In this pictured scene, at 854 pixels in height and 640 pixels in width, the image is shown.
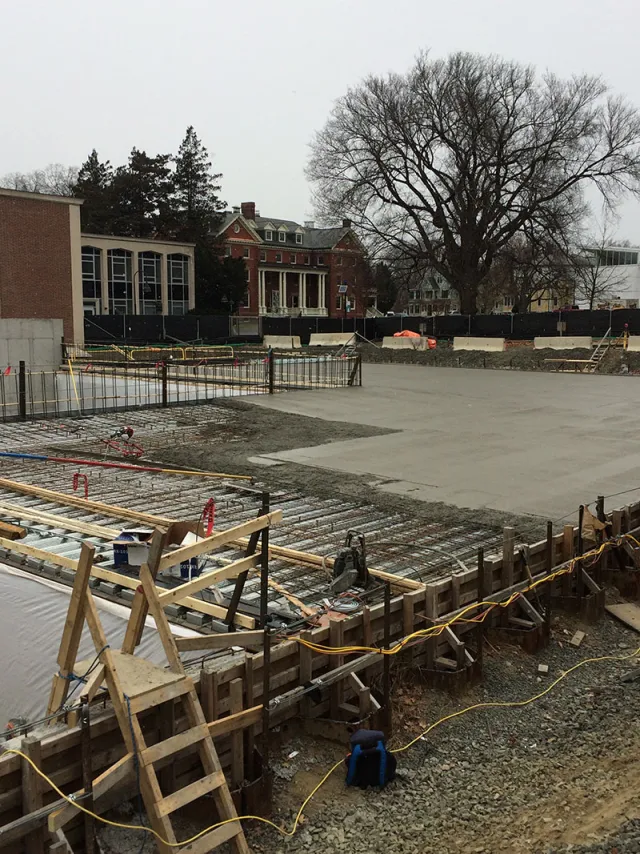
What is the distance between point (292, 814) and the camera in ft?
17.5

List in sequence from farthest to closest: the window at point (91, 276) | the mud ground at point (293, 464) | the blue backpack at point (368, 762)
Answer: the window at point (91, 276) → the mud ground at point (293, 464) → the blue backpack at point (368, 762)

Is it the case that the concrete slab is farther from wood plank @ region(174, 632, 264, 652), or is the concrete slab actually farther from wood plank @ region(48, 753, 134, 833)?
wood plank @ region(48, 753, 134, 833)

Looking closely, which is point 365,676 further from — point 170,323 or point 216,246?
point 216,246

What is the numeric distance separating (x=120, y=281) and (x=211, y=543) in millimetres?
58137

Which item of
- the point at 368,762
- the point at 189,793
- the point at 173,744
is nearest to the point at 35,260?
the point at 368,762

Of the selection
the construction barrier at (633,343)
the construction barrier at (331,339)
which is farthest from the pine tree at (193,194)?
the construction barrier at (633,343)

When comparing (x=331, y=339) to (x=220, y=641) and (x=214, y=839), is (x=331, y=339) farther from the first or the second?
(x=214, y=839)

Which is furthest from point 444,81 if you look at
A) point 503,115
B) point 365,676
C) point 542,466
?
point 365,676

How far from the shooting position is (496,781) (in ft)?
19.1

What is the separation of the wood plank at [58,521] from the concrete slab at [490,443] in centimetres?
483

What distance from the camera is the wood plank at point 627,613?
8.57 m

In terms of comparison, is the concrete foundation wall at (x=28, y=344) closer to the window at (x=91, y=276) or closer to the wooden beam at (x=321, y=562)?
the wooden beam at (x=321, y=562)

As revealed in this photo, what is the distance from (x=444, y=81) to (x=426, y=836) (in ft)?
170

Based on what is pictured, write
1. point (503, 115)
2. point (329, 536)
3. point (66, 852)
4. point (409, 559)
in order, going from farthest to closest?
point (503, 115), point (329, 536), point (409, 559), point (66, 852)
